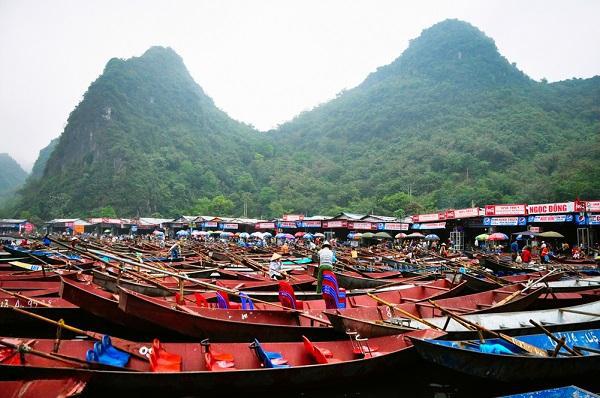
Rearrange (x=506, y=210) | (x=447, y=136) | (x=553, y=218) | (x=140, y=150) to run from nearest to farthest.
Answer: (x=553, y=218) → (x=506, y=210) → (x=447, y=136) → (x=140, y=150)

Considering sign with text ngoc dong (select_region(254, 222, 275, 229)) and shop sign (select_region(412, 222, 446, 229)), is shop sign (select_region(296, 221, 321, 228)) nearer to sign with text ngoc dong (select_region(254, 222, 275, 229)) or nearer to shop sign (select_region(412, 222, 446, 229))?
sign with text ngoc dong (select_region(254, 222, 275, 229))

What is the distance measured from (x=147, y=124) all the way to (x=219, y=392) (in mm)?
83905

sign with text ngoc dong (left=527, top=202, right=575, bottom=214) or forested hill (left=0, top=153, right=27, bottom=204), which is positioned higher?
forested hill (left=0, top=153, right=27, bottom=204)

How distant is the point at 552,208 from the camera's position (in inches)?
844

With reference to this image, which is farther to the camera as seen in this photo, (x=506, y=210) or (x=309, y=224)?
(x=309, y=224)

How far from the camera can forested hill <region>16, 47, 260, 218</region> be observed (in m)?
65.1

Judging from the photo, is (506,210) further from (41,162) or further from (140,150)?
(41,162)

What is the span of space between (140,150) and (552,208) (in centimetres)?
6833

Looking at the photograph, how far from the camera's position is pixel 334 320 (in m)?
6.07

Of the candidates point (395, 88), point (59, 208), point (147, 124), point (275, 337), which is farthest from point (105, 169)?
point (275, 337)

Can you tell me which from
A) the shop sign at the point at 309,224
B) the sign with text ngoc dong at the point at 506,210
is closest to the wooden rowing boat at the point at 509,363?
the sign with text ngoc dong at the point at 506,210

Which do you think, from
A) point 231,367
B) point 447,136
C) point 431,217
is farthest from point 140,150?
point 231,367

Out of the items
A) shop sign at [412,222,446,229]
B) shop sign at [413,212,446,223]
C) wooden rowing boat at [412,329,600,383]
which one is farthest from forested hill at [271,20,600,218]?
wooden rowing boat at [412,329,600,383]

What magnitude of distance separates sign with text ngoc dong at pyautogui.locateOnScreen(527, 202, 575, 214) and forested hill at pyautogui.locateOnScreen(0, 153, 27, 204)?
140m
